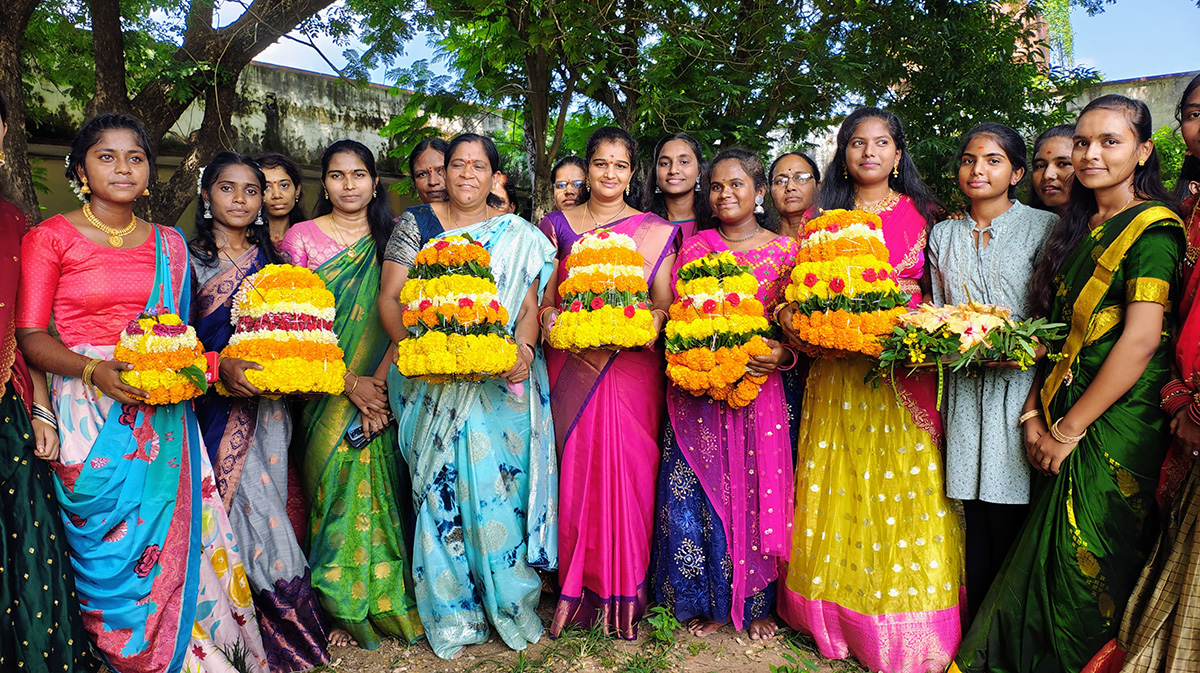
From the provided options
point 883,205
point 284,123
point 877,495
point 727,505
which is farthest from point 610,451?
point 284,123

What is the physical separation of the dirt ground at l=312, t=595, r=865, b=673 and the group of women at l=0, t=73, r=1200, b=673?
10 cm

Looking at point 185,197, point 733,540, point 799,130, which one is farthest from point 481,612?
point 799,130

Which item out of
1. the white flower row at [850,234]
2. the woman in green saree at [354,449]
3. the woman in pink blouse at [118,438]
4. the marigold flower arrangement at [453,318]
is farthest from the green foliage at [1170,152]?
the woman in pink blouse at [118,438]

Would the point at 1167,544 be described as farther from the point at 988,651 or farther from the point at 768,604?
the point at 768,604

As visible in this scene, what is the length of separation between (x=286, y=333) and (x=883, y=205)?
339 cm

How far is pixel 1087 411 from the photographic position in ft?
11.0

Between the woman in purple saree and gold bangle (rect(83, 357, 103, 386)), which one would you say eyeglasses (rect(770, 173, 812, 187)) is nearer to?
the woman in purple saree

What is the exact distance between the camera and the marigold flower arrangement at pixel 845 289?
3.59 metres

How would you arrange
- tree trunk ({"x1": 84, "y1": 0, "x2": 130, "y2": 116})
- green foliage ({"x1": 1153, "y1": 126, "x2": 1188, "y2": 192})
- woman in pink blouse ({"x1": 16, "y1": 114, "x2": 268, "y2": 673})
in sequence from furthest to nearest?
green foliage ({"x1": 1153, "y1": 126, "x2": 1188, "y2": 192})
tree trunk ({"x1": 84, "y1": 0, "x2": 130, "y2": 116})
woman in pink blouse ({"x1": 16, "y1": 114, "x2": 268, "y2": 673})

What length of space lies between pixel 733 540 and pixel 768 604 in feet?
1.49

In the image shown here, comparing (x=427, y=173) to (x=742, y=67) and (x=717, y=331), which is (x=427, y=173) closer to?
(x=717, y=331)

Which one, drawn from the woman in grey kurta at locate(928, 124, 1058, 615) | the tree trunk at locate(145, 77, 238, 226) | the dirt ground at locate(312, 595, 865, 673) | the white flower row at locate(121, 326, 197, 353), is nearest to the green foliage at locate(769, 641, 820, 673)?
the dirt ground at locate(312, 595, 865, 673)

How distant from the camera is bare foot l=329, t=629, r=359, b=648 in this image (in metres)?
4.37

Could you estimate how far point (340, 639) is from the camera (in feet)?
14.4
